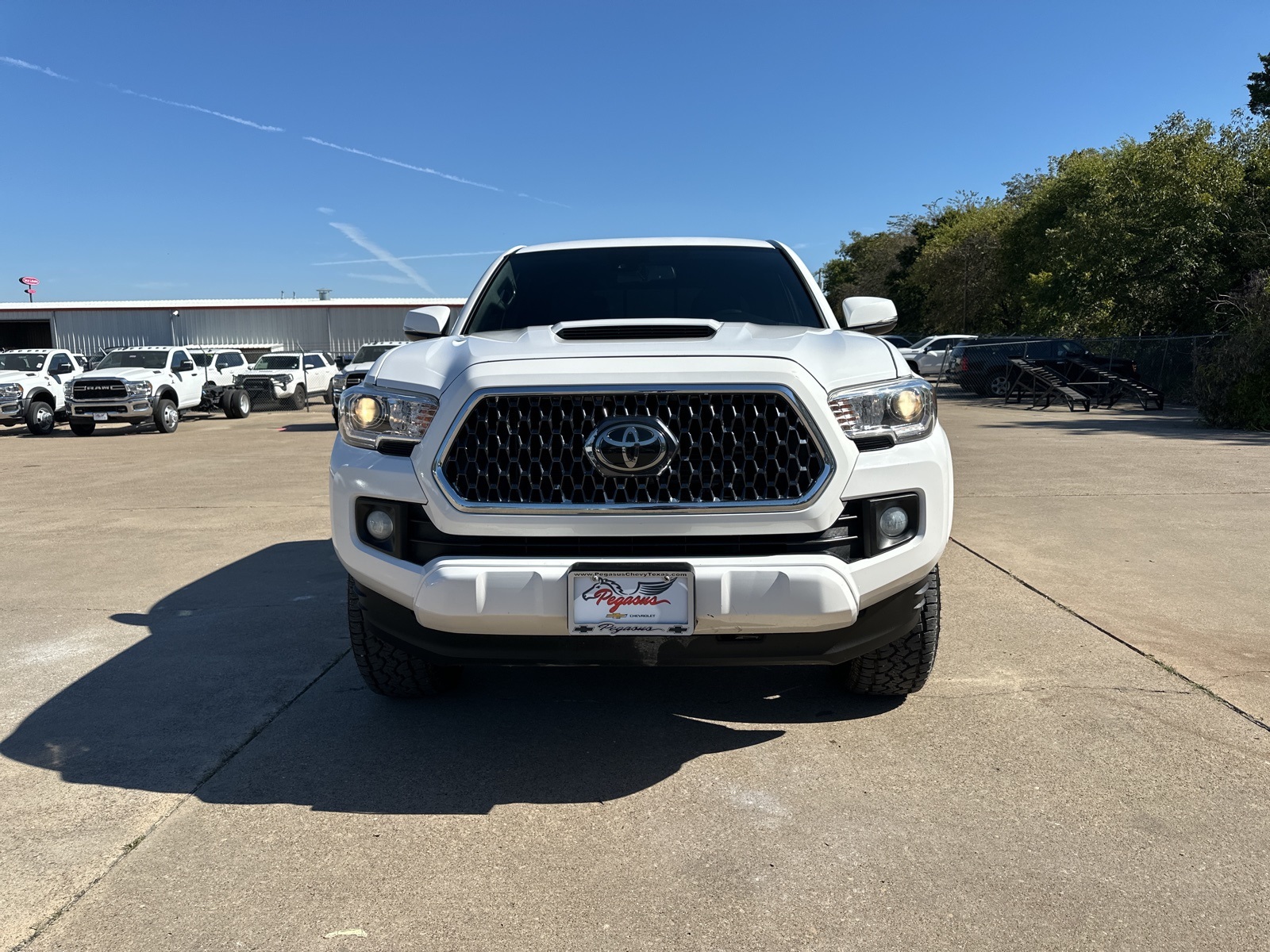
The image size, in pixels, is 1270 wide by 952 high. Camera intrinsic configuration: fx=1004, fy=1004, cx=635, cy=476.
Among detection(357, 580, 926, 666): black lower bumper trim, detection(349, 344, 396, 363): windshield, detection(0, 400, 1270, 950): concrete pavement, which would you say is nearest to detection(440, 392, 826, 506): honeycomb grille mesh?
detection(357, 580, 926, 666): black lower bumper trim

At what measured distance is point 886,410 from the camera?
3322mm

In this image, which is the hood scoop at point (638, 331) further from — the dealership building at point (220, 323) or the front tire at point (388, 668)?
the dealership building at point (220, 323)

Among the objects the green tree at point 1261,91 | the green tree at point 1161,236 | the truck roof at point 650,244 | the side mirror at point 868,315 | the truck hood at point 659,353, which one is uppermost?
the green tree at point 1261,91

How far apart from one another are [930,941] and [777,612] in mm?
986

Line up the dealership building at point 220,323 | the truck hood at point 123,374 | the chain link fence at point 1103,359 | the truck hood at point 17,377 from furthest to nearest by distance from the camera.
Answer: the dealership building at point 220,323 → the chain link fence at point 1103,359 → the truck hood at point 17,377 → the truck hood at point 123,374

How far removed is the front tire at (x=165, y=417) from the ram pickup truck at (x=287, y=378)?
18.3 feet

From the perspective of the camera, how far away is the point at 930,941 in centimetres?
245

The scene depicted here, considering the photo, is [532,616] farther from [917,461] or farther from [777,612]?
[917,461]

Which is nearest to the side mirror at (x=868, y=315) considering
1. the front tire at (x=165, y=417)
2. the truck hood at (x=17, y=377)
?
the front tire at (x=165, y=417)

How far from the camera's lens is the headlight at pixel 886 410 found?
3256mm

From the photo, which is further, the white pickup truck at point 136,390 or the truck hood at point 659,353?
the white pickup truck at point 136,390

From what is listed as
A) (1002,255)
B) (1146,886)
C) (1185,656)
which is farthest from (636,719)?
(1002,255)

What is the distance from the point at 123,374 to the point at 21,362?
3.64m

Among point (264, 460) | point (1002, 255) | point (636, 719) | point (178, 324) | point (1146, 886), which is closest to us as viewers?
point (1146, 886)
